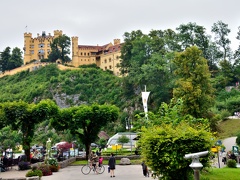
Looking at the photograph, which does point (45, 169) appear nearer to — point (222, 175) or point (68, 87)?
point (222, 175)

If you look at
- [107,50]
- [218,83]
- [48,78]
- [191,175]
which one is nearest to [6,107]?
[191,175]

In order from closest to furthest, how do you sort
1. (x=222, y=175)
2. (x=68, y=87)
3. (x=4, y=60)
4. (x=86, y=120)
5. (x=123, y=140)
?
(x=222, y=175) → (x=86, y=120) → (x=123, y=140) → (x=68, y=87) → (x=4, y=60)

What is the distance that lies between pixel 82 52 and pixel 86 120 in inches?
3105

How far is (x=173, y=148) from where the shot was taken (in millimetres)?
14344

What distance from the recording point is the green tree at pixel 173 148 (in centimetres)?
1433

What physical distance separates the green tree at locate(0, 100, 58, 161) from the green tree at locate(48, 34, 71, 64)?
72.9 metres

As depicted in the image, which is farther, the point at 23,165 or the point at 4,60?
the point at 4,60

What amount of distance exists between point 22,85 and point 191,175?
8791 centimetres

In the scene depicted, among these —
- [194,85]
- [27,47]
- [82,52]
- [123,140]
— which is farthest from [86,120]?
[27,47]

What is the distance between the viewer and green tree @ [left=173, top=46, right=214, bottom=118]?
41281 millimetres

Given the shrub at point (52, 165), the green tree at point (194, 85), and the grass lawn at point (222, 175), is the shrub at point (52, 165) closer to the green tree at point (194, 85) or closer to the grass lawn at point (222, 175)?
the grass lawn at point (222, 175)

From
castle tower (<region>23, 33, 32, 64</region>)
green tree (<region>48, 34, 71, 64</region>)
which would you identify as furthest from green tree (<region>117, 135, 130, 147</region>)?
castle tower (<region>23, 33, 32, 64</region>)

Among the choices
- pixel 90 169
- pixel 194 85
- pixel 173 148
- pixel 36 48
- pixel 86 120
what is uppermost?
pixel 36 48

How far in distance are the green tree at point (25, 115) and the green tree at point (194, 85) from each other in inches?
573
